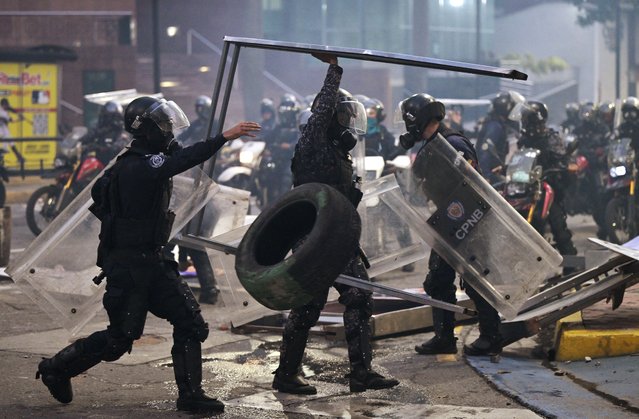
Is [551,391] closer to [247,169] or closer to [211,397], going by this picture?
[211,397]

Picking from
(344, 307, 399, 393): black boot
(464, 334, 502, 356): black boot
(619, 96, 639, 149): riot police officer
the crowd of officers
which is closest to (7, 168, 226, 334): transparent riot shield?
the crowd of officers

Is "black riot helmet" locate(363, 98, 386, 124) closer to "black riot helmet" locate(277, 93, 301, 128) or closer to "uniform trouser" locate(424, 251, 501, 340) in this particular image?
"black riot helmet" locate(277, 93, 301, 128)

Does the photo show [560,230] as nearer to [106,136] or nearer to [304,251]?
[106,136]

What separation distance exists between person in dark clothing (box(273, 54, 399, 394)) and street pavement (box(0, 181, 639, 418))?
112 millimetres

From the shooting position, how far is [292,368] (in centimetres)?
703

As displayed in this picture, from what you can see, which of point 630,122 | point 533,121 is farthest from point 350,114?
point 630,122

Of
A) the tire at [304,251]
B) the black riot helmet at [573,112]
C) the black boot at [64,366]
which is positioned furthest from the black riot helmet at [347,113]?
the black riot helmet at [573,112]

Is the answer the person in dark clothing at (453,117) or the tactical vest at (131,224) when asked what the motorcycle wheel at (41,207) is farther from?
the tactical vest at (131,224)

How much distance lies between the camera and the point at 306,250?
625 centimetres

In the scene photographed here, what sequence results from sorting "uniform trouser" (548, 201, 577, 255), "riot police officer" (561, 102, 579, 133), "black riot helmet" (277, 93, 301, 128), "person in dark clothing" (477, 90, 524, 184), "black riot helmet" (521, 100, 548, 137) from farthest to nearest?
"black riot helmet" (277, 93, 301, 128), "riot police officer" (561, 102, 579, 133), "person in dark clothing" (477, 90, 524, 184), "black riot helmet" (521, 100, 548, 137), "uniform trouser" (548, 201, 577, 255)

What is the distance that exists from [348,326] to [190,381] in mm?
1150

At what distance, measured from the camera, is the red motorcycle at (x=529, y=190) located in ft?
38.8

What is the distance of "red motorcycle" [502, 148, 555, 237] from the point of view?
1183cm

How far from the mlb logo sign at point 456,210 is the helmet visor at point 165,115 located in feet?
5.79
